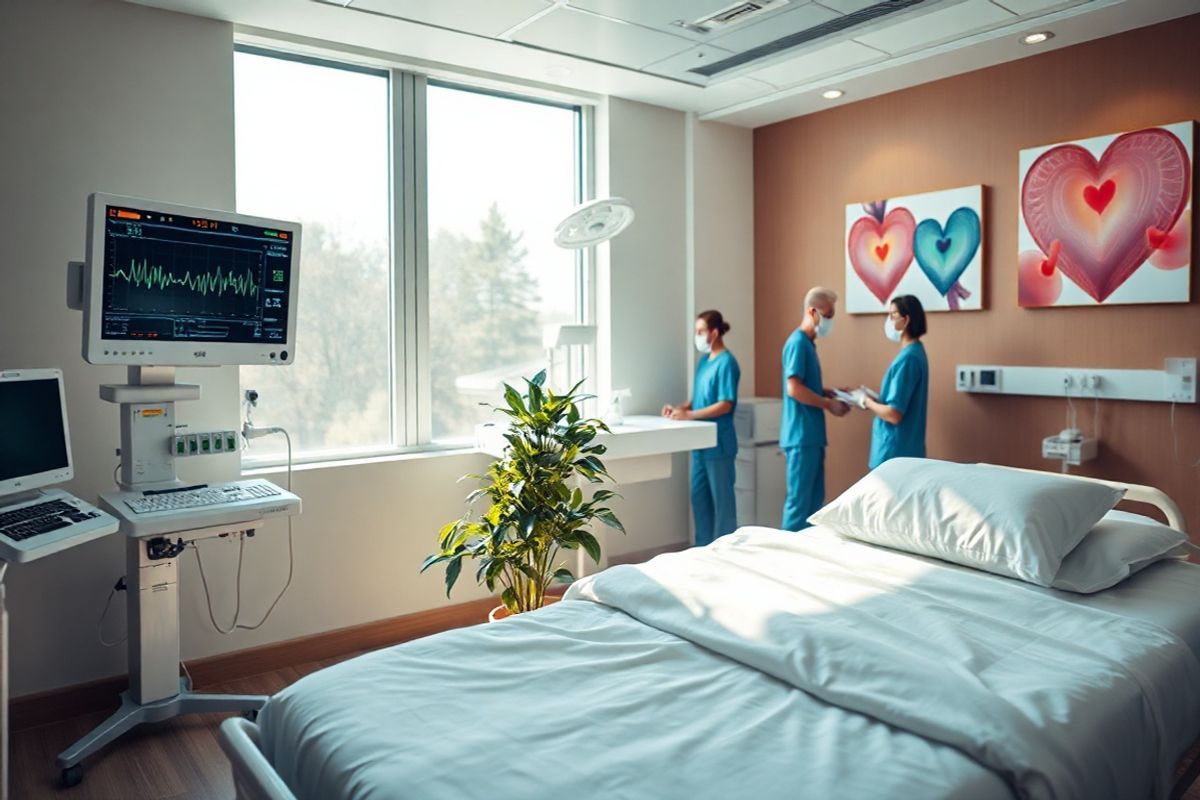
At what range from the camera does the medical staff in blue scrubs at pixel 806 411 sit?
400 cm

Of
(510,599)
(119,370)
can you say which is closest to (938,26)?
(510,599)

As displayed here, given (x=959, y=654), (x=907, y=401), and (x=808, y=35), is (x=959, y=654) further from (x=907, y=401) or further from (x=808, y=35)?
(x=808, y=35)

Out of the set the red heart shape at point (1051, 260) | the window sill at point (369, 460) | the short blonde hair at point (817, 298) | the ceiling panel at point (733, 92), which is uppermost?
the ceiling panel at point (733, 92)

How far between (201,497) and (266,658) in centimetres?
92

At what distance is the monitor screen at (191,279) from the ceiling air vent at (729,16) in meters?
1.74

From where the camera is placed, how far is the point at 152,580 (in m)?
2.67

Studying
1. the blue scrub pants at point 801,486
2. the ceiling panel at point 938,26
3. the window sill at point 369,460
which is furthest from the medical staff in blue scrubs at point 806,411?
the window sill at point 369,460

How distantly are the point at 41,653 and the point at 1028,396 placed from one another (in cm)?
397

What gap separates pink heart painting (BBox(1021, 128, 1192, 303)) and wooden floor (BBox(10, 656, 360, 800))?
3.65m

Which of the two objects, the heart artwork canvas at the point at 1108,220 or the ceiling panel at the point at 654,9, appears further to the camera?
the heart artwork canvas at the point at 1108,220

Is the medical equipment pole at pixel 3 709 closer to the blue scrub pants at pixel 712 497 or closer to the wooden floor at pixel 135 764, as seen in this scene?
the wooden floor at pixel 135 764

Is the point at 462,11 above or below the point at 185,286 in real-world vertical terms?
above

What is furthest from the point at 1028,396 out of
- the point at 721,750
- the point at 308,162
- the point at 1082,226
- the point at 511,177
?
the point at 308,162

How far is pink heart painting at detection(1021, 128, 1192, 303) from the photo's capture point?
10.9 ft
